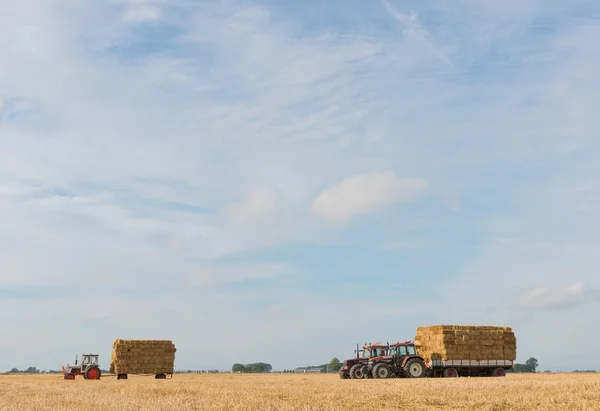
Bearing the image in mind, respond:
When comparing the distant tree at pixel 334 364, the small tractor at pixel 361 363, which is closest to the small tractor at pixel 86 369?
the small tractor at pixel 361 363

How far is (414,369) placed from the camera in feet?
120

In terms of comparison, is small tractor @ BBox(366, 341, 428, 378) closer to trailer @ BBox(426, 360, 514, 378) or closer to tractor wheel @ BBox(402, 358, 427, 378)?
tractor wheel @ BBox(402, 358, 427, 378)

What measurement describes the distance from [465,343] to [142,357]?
2295 centimetres

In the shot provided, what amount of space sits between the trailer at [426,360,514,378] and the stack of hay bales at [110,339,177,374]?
19.7 meters

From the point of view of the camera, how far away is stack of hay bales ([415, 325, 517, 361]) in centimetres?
3856

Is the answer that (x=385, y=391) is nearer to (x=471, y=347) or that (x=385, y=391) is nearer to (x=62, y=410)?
(x=62, y=410)

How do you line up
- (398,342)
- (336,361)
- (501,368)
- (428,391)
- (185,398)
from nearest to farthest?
1. (185,398)
2. (428,391)
3. (398,342)
4. (501,368)
5. (336,361)

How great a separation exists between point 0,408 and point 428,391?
12.2 meters

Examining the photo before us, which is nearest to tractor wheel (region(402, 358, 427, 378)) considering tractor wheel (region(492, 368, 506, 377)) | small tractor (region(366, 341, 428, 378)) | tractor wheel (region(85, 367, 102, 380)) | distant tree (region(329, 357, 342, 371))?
small tractor (region(366, 341, 428, 378))

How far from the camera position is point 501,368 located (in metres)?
39.8

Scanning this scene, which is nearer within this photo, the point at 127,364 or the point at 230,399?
the point at 230,399

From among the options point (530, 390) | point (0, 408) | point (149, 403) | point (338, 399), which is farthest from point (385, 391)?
point (0, 408)

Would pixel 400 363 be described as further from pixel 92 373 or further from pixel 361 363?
pixel 92 373

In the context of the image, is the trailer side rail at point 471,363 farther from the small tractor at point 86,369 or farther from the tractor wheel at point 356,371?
the small tractor at point 86,369
